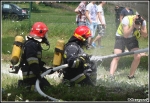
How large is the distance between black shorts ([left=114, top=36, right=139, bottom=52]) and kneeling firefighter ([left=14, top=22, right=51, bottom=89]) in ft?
6.55

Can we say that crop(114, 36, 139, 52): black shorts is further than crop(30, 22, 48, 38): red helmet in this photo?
Yes

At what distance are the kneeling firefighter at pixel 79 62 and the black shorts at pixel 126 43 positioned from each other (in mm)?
1245

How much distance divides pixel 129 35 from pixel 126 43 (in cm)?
19

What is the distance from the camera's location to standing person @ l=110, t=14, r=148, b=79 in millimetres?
7828

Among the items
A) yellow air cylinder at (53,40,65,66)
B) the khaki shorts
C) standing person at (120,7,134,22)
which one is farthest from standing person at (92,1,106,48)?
yellow air cylinder at (53,40,65,66)

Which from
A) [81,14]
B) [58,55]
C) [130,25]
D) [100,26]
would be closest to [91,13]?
[81,14]

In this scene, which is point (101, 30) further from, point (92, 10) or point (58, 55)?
point (58, 55)

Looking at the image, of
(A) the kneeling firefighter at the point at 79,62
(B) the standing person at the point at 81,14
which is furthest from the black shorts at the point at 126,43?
(B) the standing person at the point at 81,14

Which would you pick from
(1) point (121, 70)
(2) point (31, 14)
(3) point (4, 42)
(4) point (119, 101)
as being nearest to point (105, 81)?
(1) point (121, 70)

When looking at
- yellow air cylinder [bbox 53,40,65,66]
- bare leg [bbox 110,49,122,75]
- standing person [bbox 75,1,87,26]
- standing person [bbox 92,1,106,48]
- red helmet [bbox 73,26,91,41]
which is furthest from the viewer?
standing person [bbox 75,1,87,26]

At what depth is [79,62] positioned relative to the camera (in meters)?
6.55

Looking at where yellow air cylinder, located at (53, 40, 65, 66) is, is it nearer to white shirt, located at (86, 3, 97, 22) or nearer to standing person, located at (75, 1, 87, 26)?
white shirt, located at (86, 3, 97, 22)

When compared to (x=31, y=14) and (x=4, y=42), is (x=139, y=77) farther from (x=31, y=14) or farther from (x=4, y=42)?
(x=31, y=14)

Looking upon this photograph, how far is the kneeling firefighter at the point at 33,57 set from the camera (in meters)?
6.36
